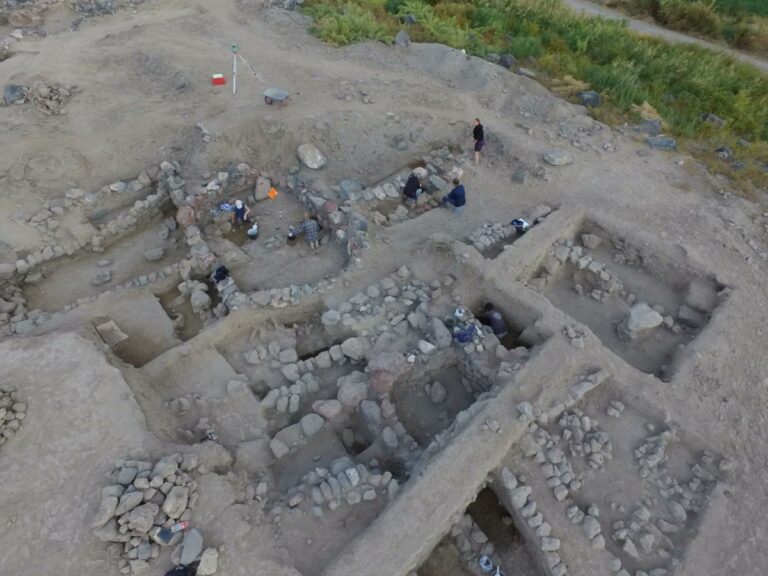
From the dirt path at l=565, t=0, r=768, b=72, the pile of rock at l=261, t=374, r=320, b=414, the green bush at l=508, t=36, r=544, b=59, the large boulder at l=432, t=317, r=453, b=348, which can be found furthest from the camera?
the dirt path at l=565, t=0, r=768, b=72

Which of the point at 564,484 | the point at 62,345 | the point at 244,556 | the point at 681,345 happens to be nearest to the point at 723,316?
the point at 681,345

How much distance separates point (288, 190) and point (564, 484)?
9.81m

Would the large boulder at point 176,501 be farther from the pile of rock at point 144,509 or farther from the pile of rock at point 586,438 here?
the pile of rock at point 586,438

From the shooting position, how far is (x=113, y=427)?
24.9 feet

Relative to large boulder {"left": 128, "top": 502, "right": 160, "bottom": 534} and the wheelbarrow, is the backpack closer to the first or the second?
large boulder {"left": 128, "top": 502, "right": 160, "bottom": 534}

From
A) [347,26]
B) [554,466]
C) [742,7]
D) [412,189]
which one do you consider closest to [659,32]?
[742,7]

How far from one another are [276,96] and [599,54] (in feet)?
43.9

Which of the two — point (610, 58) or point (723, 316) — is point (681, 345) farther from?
point (610, 58)

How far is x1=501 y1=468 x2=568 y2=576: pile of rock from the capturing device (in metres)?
7.09

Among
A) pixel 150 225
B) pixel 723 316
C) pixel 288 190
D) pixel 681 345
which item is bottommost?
pixel 150 225

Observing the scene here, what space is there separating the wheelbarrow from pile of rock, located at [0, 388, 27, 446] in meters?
10.1

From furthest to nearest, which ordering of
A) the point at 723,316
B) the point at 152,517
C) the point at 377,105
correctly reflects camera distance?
the point at 377,105 < the point at 723,316 < the point at 152,517

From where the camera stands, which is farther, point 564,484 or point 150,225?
point 150,225

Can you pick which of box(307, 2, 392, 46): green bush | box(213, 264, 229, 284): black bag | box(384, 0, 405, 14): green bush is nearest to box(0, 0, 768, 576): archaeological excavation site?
box(213, 264, 229, 284): black bag
